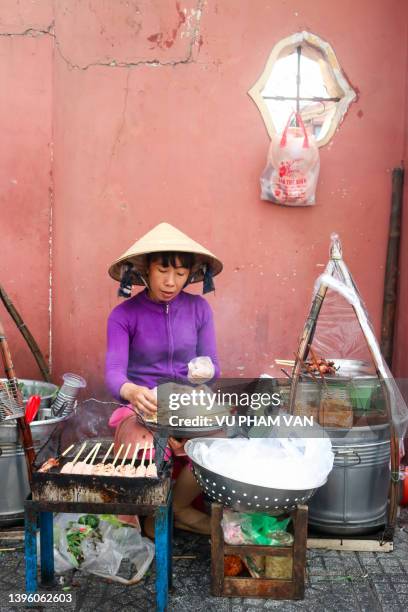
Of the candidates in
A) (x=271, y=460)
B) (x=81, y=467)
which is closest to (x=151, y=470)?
(x=81, y=467)

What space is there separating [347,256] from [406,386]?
106cm

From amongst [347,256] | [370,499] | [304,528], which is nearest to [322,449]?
[304,528]

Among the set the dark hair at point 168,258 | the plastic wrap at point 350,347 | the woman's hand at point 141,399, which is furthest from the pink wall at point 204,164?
the woman's hand at point 141,399

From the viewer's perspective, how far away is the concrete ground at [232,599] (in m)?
2.76

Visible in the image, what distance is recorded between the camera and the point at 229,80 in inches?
171

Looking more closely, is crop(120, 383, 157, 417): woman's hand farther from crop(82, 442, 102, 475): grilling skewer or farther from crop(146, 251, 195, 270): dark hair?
crop(146, 251, 195, 270): dark hair

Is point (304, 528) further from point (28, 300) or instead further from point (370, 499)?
point (28, 300)

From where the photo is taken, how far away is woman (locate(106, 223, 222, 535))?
3.29m

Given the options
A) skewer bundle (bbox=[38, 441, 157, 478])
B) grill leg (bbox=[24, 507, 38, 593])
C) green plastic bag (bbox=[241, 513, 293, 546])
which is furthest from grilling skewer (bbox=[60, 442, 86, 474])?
green plastic bag (bbox=[241, 513, 293, 546])

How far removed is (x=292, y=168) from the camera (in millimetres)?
4203

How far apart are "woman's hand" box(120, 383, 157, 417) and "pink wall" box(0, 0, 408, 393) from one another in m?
1.32

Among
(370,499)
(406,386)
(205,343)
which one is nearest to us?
(370,499)

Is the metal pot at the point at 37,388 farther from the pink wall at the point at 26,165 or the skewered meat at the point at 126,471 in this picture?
the skewered meat at the point at 126,471

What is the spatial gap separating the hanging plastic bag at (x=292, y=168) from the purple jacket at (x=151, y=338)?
1.26 m
